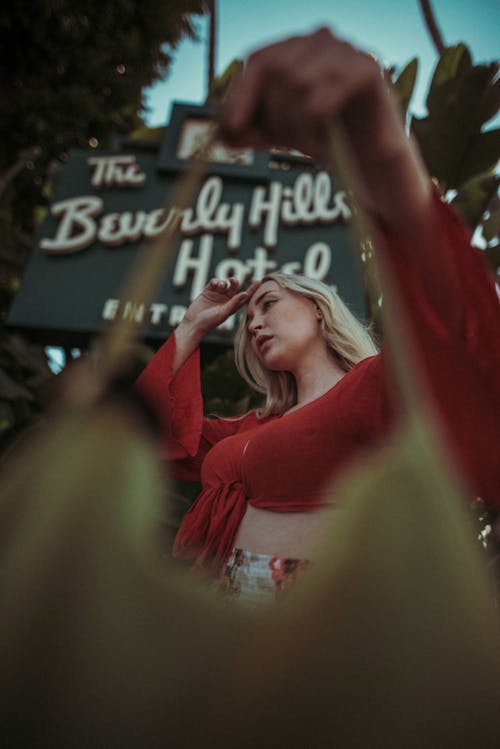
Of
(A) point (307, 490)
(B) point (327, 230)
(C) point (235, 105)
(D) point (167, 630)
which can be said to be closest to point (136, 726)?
(D) point (167, 630)

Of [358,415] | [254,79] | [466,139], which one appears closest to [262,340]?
[358,415]

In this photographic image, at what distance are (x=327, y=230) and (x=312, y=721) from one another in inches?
82.5

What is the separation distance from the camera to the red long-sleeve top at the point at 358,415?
329mm

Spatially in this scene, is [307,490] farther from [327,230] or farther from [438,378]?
[327,230]

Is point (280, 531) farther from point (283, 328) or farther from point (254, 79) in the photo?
point (254, 79)

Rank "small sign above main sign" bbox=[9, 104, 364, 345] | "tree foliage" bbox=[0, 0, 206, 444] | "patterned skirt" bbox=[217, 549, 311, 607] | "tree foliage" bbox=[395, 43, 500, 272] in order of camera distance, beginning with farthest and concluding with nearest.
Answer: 1. "tree foliage" bbox=[0, 0, 206, 444]
2. "small sign above main sign" bbox=[9, 104, 364, 345]
3. "tree foliage" bbox=[395, 43, 500, 272]
4. "patterned skirt" bbox=[217, 549, 311, 607]

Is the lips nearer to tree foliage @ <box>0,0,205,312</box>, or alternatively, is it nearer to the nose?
the nose

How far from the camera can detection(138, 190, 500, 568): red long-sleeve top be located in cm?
33

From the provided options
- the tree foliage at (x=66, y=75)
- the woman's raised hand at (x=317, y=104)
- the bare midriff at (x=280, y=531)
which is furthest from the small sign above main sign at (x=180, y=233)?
the woman's raised hand at (x=317, y=104)

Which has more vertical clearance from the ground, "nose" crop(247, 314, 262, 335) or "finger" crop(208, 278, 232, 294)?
"finger" crop(208, 278, 232, 294)

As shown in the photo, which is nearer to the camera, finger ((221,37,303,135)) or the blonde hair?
finger ((221,37,303,135))

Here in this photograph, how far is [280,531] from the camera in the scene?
490 millimetres

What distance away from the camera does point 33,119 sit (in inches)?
137

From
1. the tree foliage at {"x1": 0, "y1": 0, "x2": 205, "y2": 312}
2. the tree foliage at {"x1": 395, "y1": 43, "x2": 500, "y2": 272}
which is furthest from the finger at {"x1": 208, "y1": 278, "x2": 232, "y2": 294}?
the tree foliage at {"x1": 0, "y1": 0, "x2": 205, "y2": 312}
